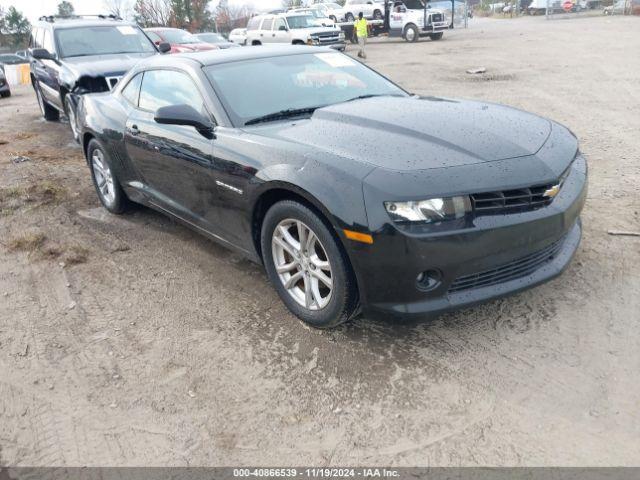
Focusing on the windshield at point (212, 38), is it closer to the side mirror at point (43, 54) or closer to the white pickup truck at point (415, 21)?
the white pickup truck at point (415, 21)

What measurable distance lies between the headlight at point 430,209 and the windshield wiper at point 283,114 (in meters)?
1.34

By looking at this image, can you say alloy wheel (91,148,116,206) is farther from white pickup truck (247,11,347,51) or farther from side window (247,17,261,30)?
side window (247,17,261,30)

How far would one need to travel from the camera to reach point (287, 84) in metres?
4.08

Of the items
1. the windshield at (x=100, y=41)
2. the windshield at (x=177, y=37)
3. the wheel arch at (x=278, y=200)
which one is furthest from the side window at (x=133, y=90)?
the windshield at (x=177, y=37)

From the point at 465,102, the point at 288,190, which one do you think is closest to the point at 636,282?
the point at 465,102

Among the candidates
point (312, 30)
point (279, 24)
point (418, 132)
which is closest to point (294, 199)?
point (418, 132)

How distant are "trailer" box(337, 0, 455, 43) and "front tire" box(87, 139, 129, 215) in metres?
24.1

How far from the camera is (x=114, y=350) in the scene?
331cm

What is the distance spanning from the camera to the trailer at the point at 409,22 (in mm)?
26688

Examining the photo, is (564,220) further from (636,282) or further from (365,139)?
(365,139)

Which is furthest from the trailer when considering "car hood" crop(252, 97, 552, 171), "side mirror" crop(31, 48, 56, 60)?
"car hood" crop(252, 97, 552, 171)

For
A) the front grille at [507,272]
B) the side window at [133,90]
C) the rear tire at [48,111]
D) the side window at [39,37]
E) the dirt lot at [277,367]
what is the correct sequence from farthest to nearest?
1. the rear tire at [48,111]
2. the side window at [39,37]
3. the side window at [133,90]
4. the front grille at [507,272]
5. the dirt lot at [277,367]

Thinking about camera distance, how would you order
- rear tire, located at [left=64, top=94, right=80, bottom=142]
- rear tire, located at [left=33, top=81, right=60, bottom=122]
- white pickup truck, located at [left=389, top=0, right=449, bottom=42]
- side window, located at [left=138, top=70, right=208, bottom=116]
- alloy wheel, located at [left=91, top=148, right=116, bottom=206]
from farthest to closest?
white pickup truck, located at [left=389, top=0, right=449, bottom=42], rear tire, located at [left=33, top=81, right=60, bottom=122], rear tire, located at [left=64, top=94, right=80, bottom=142], alloy wheel, located at [left=91, top=148, right=116, bottom=206], side window, located at [left=138, top=70, right=208, bottom=116]

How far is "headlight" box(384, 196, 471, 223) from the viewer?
2.77 m
